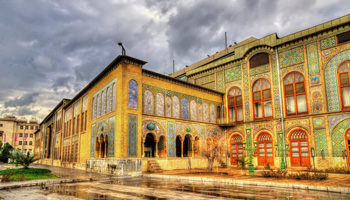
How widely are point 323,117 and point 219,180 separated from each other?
12606 millimetres

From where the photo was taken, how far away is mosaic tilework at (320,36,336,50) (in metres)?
20.9

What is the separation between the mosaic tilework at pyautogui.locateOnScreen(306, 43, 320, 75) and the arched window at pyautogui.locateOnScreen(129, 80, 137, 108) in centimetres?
1475

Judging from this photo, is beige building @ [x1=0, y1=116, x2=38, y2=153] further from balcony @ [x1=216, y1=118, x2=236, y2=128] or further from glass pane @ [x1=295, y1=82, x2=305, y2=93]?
glass pane @ [x1=295, y1=82, x2=305, y2=93]

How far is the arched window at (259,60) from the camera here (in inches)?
986

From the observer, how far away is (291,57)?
23.2m

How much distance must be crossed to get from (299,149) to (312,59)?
7.68 metres

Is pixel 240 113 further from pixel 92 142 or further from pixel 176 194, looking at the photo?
pixel 176 194

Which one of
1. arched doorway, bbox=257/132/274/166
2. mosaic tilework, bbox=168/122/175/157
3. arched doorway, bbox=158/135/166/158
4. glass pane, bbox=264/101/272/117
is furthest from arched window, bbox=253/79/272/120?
arched doorway, bbox=158/135/166/158

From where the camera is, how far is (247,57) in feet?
86.6

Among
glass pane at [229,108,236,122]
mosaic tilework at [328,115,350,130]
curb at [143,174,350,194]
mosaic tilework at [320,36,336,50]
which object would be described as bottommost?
curb at [143,174,350,194]

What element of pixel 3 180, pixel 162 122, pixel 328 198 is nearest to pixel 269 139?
pixel 162 122

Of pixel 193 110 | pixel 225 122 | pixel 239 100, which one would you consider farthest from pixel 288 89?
pixel 193 110

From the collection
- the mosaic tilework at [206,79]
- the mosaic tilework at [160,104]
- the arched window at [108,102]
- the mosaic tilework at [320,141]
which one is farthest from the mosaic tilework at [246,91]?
the arched window at [108,102]

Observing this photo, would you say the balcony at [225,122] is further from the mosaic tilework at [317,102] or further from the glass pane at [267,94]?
the mosaic tilework at [317,102]
